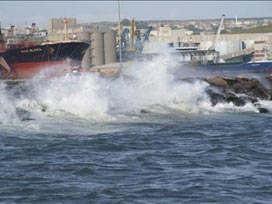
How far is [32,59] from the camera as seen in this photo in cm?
7825

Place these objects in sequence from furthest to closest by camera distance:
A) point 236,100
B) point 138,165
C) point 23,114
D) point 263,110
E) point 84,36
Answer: point 84,36 → point 236,100 → point 263,110 → point 23,114 → point 138,165

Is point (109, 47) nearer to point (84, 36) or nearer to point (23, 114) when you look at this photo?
point (84, 36)

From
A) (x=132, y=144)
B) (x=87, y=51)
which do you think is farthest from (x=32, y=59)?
(x=132, y=144)

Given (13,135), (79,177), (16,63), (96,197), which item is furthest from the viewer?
(16,63)

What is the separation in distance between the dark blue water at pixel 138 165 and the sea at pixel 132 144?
0.08ft

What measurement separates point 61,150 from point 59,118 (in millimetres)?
8435

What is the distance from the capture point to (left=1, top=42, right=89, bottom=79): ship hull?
77.2 m

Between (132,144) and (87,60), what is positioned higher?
(132,144)

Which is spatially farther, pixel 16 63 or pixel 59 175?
pixel 16 63

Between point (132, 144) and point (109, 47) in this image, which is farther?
point (109, 47)

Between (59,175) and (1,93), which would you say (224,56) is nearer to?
(1,93)

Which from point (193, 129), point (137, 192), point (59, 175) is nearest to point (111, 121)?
point (193, 129)

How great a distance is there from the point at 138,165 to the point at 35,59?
6214cm

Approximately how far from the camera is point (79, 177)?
16047 mm
